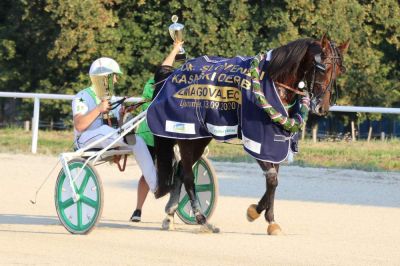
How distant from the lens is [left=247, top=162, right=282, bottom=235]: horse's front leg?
9.80 meters

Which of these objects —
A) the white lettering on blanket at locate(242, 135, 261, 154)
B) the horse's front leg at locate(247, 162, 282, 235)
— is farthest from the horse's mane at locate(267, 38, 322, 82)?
the horse's front leg at locate(247, 162, 282, 235)

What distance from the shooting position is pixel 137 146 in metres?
10.3

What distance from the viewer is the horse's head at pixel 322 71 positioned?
959 cm

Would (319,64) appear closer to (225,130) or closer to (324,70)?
(324,70)

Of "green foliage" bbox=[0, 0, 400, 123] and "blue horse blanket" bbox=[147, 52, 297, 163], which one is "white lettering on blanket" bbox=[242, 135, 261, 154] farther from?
"green foliage" bbox=[0, 0, 400, 123]

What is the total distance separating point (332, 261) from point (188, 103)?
2.23 m

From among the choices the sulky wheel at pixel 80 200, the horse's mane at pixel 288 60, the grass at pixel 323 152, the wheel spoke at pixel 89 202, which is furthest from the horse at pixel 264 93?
the grass at pixel 323 152

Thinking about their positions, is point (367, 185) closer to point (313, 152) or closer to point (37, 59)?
point (313, 152)

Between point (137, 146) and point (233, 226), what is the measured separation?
1201 millimetres

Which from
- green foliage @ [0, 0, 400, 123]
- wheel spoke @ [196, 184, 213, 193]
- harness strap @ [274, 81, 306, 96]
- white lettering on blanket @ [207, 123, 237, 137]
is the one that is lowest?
wheel spoke @ [196, 184, 213, 193]

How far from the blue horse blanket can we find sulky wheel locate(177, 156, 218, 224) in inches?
30.3

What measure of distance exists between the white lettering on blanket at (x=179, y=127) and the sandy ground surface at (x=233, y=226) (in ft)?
2.87

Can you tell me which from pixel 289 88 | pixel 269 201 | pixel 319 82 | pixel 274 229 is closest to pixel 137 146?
pixel 269 201

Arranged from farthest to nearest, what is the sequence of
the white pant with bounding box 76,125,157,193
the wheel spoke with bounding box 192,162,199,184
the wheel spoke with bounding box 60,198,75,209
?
the wheel spoke with bounding box 192,162,199,184
the white pant with bounding box 76,125,157,193
the wheel spoke with bounding box 60,198,75,209
